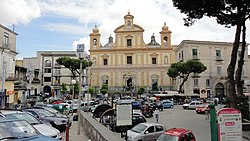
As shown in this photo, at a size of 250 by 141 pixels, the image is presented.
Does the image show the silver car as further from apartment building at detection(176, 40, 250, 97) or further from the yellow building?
the yellow building

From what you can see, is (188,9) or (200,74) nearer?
(188,9)

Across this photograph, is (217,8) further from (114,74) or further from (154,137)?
(114,74)

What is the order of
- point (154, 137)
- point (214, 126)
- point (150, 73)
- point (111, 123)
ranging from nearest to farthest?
1. point (214, 126)
2. point (154, 137)
3. point (111, 123)
4. point (150, 73)

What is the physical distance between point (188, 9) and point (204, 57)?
37279 mm

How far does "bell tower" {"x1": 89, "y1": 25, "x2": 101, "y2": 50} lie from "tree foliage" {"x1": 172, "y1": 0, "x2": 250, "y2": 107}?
4979cm

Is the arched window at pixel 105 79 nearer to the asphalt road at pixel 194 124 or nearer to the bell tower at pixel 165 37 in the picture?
the bell tower at pixel 165 37

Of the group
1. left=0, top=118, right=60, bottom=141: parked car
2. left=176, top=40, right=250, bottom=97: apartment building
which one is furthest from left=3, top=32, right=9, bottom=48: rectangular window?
left=0, top=118, right=60, bottom=141: parked car

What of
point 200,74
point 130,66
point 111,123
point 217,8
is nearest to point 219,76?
point 200,74

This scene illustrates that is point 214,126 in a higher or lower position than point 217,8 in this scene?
lower

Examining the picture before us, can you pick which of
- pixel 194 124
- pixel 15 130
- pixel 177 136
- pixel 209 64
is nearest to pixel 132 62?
pixel 209 64

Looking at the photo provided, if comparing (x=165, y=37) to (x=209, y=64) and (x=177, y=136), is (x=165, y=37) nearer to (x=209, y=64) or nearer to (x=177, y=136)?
(x=209, y=64)

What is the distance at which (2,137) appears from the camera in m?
6.11

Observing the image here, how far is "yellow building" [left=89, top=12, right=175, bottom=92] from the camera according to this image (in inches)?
2662

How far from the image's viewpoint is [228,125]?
8.91 meters
